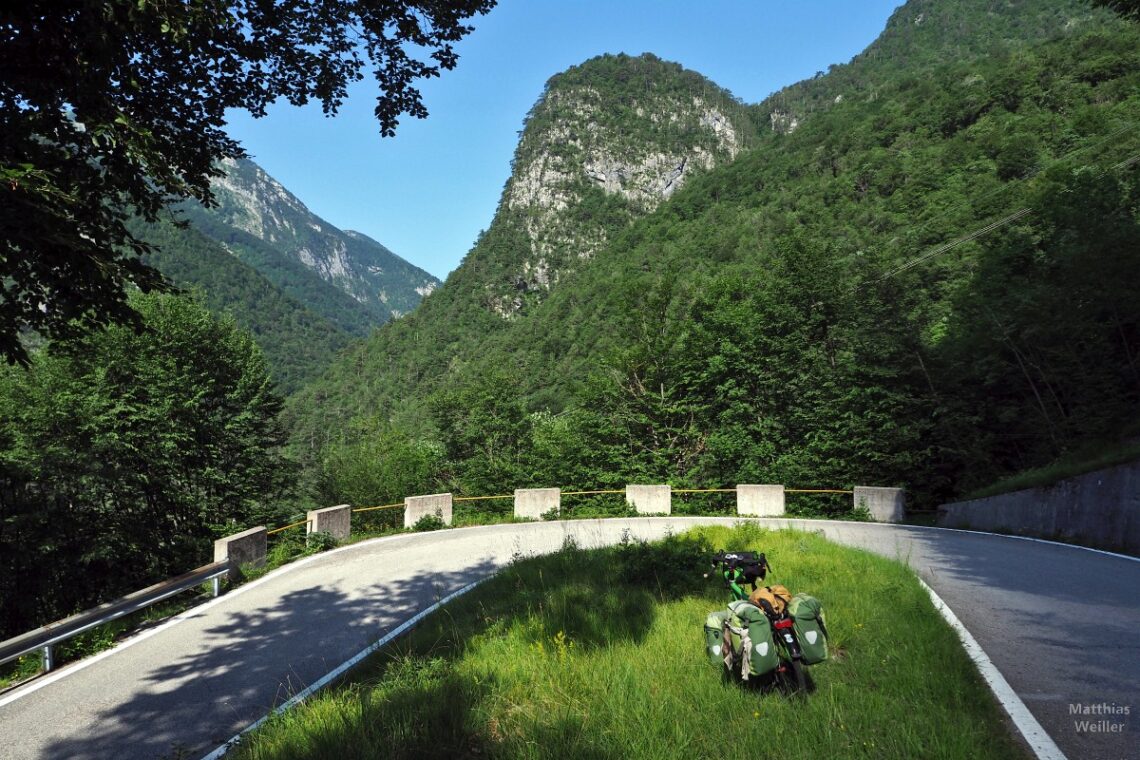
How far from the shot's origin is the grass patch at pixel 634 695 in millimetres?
3320

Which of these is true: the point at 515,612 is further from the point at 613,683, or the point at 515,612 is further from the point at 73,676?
the point at 73,676

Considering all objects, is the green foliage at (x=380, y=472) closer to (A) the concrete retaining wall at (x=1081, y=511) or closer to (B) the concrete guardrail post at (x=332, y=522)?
(B) the concrete guardrail post at (x=332, y=522)

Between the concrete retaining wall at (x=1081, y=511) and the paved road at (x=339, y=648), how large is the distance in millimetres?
1049

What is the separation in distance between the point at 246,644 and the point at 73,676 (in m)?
1.66

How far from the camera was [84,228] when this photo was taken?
6.08 metres

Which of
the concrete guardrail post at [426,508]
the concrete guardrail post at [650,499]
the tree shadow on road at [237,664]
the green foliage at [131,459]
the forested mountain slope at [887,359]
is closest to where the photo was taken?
the tree shadow on road at [237,664]

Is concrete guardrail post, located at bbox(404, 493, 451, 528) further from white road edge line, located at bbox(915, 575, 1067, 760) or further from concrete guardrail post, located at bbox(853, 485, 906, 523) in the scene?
white road edge line, located at bbox(915, 575, 1067, 760)

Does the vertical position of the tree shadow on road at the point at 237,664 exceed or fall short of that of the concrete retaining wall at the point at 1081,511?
it falls short

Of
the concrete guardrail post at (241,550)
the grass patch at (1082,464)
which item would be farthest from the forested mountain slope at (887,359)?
the concrete guardrail post at (241,550)

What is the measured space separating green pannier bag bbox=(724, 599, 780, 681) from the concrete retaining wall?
10.8 metres

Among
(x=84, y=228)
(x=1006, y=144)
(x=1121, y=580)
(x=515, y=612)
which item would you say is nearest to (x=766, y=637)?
(x=515, y=612)

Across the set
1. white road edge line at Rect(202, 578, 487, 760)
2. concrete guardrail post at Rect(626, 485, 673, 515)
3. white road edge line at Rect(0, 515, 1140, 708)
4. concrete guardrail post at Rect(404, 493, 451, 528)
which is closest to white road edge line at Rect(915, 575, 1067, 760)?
white road edge line at Rect(202, 578, 487, 760)

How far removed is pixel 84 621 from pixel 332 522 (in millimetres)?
6479

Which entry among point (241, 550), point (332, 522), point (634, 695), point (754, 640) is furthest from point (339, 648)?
point (332, 522)
